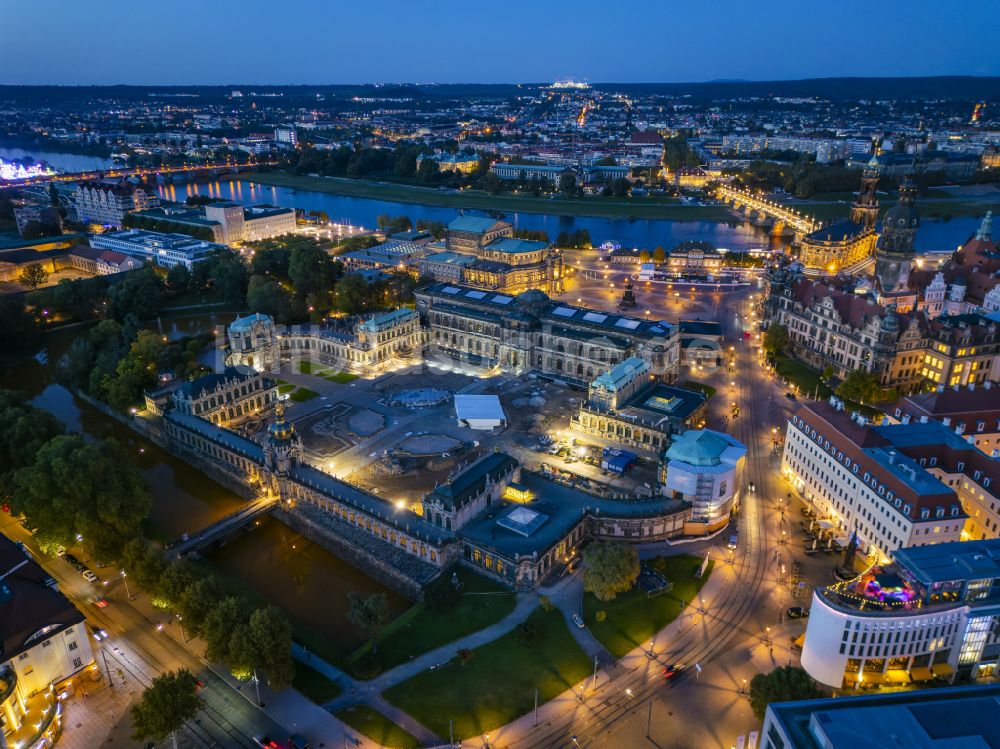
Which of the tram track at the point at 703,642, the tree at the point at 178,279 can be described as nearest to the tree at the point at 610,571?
the tram track at the point at 703,642

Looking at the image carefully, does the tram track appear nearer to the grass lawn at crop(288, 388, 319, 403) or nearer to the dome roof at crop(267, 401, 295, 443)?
the dome roof at crop(267, 401, 295, 443)

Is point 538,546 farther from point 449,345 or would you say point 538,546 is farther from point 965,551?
point 449,345

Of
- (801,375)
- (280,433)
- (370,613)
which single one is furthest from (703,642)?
(801,375)

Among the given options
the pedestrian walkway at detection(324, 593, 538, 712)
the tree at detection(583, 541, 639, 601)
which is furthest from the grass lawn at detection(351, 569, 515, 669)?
the tree at detection(583, 541, 639, 601)

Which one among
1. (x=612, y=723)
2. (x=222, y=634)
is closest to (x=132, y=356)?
(x=222, y=634)

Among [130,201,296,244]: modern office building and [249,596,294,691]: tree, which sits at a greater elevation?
[130,201,296,244]: modern office building

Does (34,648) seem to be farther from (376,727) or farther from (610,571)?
(610,571)
